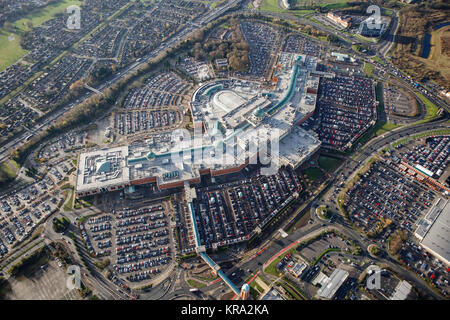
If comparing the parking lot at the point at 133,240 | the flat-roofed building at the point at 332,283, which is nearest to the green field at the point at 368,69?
the flat-roofed building at the point at 332,283

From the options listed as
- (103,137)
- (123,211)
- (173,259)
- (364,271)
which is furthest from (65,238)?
(364,271)

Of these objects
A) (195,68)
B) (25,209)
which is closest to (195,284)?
(25,209)

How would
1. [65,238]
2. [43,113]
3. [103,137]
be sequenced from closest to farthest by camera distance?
[65,238] < [103,137] < [43,113]

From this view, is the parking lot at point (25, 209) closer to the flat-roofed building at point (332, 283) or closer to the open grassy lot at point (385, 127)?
the flat-roofed building at point (332, 283)

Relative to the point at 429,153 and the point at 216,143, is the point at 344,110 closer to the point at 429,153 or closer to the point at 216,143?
the point at 429,153

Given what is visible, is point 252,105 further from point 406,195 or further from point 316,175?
point 406,195

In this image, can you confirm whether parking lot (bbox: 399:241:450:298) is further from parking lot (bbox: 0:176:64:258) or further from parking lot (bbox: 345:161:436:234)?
parking lot (bbox: 0:176:64:258)
